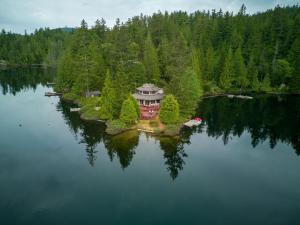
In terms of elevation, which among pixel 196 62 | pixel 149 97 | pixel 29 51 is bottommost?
pixel 149 97

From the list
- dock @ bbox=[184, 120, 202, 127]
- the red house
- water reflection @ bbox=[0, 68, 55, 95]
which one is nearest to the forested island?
dock @ bbox=[184, 120, 202, 127]

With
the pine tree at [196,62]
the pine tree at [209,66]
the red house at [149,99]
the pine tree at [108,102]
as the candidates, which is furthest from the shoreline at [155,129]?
the pine tree at [209,66]

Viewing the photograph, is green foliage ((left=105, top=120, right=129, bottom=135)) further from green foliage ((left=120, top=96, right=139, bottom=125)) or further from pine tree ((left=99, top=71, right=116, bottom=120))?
pine tree ((left=99, top=71, right=116, bottom=120))

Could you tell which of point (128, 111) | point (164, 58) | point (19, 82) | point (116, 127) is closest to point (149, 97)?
point (128, 111)

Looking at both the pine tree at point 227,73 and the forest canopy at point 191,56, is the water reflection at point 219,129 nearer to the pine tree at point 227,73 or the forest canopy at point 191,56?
the forest canopy at point 191,56

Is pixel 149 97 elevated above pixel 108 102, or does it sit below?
above

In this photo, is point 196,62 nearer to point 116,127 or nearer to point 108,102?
point 108,102

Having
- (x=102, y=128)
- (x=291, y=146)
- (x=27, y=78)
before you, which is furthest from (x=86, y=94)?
(x=27, y=78)

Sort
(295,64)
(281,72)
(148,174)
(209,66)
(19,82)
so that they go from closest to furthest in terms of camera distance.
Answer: (148,174) < (295,64) < (281,72) < (209,66) < (19,82)
